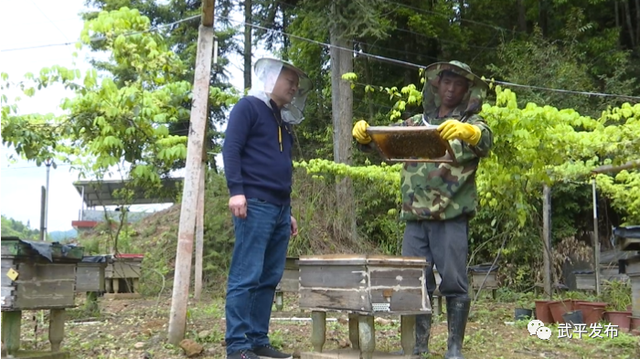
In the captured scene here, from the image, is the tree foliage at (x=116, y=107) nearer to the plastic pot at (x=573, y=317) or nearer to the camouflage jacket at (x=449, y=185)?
the camouflage jacket at (x=449, y=185)

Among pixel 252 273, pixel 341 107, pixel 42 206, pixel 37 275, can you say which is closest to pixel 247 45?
pixel 341 107

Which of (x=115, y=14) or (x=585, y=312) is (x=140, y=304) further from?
(x=585, y=312)

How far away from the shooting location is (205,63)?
4711mm

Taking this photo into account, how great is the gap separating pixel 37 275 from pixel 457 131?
2.70m

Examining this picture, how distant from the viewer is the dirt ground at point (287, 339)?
436 centimetres

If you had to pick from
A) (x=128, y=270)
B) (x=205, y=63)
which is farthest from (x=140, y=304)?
(x=205, y=63)

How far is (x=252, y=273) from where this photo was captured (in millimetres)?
3496

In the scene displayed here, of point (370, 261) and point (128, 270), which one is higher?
point (370, 261)

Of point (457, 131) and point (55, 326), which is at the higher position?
point (457, 131)

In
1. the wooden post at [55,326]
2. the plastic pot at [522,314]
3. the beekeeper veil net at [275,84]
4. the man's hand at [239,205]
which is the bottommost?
the plastic pot at [522,314]

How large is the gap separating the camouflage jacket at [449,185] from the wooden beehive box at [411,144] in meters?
0.15

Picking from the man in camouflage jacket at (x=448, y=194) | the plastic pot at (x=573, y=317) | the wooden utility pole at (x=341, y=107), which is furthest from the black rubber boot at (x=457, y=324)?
the wooden utility pole at (x=341, y=107)

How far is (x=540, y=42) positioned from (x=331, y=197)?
Result: 6.71 metres

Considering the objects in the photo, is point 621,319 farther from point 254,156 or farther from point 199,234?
point 199,234
